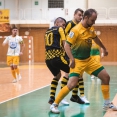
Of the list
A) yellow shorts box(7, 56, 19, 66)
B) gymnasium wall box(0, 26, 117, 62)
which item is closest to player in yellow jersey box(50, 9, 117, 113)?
yellow shorts box(7, 56, 19, 66)

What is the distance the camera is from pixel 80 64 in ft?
26.4

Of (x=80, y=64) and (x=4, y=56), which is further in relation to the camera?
(x=4, y=56)

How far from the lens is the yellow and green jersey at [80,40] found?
25.5 ft

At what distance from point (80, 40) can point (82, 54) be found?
311mm

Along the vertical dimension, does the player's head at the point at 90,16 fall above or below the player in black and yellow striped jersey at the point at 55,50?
above

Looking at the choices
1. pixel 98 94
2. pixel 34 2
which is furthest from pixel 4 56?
pixel 98 94

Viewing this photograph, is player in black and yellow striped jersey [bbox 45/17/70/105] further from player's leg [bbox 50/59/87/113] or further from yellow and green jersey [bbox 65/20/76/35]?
player's leg [bbox 50/59/87/113]

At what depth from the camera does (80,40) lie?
26.0 ft

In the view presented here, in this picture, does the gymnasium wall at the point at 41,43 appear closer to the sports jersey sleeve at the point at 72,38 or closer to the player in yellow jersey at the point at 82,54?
the player in yellow jersey at the point at 82,54

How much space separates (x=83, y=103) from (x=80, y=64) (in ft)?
5.00

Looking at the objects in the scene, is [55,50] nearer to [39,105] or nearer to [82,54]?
[82,54]

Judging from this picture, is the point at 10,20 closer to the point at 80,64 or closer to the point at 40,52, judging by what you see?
the point at 40,52

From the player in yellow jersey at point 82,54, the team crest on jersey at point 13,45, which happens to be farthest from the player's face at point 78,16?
the team crest on jersey at point 13,45

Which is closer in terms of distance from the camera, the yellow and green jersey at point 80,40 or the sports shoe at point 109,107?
the yellow and green jersey at point 80,40
